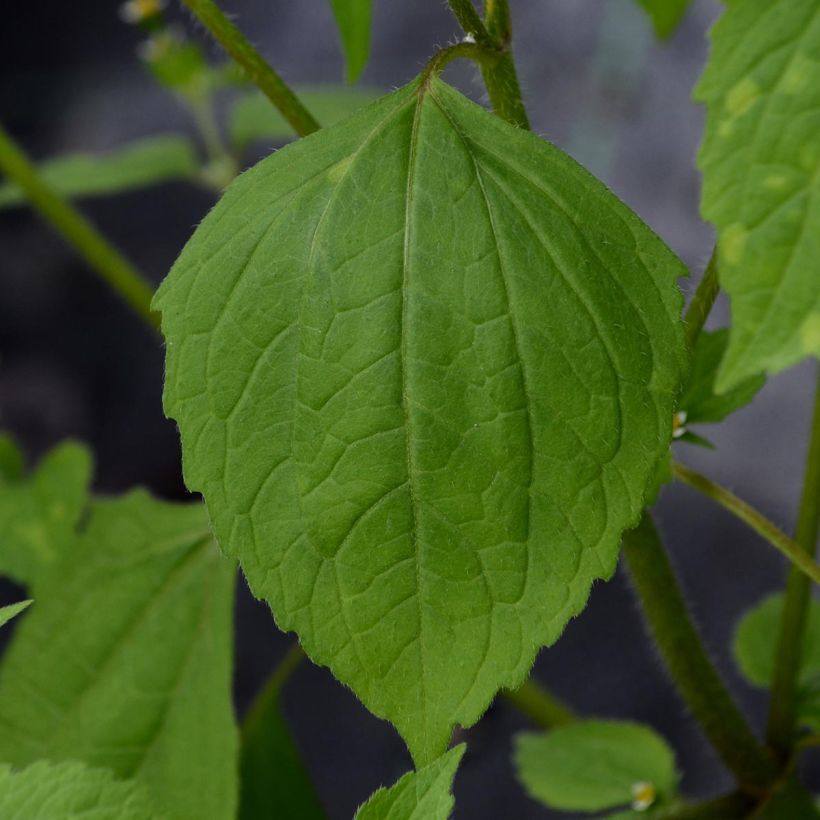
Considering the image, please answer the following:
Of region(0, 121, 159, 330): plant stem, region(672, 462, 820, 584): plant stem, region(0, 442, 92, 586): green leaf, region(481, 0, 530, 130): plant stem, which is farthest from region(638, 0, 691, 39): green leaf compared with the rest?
region(0, 442, 92, 586): green leaf

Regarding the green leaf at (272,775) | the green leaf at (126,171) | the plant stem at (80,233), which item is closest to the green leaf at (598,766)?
the green leaf at (272,775)

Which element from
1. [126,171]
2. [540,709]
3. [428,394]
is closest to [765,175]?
[428,394]

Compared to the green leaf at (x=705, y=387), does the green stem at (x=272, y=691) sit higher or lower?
lower

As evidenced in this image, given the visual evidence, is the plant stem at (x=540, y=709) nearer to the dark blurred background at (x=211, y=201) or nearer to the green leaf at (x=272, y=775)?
the green leaf at (x=272, y=775)

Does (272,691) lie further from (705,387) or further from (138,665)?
(705,387)

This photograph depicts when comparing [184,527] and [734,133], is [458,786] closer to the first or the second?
[184,527]
